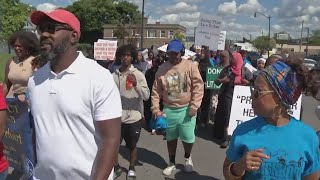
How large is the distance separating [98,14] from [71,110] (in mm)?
85948

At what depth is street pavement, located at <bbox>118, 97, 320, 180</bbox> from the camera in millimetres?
6148

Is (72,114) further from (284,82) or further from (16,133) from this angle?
(16,133)

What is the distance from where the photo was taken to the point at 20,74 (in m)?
4.95

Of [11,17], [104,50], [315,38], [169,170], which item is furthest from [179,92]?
[315,38]

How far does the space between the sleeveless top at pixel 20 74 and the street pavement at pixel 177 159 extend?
1365mm

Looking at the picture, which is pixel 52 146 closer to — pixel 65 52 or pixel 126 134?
pixel 65 52

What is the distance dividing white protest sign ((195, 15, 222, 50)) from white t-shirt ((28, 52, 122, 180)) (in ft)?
27.3

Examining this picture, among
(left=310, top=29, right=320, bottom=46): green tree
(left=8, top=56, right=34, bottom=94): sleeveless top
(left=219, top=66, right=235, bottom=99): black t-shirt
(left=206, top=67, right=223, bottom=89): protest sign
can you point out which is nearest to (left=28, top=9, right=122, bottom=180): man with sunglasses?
(left=8, top=56, right=34, bottom=94): sleeveless top

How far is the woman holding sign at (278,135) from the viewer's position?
2.25 metres

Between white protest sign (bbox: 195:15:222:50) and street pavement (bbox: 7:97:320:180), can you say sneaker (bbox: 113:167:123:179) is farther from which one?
white protest sign (bbox: 195:15:222:50)

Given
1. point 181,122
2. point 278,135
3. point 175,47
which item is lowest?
point 181,122

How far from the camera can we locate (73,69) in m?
2.39

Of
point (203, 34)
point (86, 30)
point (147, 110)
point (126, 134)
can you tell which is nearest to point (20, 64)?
point (126, 134)

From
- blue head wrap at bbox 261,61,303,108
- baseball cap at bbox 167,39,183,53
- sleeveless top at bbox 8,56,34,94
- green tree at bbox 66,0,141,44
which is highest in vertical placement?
green tree at bbox 66,0,141,44
